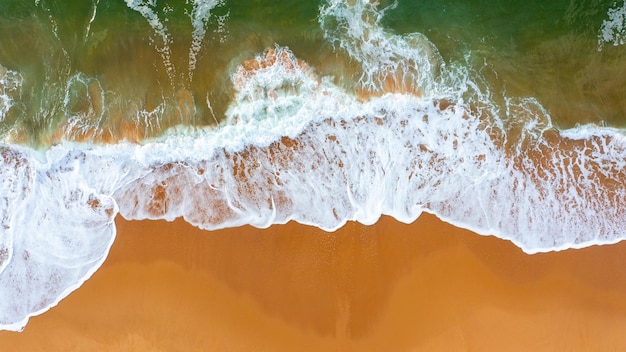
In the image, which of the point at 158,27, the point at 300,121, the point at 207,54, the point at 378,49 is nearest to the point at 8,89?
the point at 158,27

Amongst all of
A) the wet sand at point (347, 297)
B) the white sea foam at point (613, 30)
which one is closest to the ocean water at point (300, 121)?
the white sea foam at point (613, 30)

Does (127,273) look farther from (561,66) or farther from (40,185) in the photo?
(561,66)

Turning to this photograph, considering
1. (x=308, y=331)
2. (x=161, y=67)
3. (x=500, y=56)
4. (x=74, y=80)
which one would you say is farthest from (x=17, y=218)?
(x=500, y=56)

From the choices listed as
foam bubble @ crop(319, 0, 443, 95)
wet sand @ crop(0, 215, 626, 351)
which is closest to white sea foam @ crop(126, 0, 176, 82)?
foam bubble @ crop(319, 0, 443, 95)

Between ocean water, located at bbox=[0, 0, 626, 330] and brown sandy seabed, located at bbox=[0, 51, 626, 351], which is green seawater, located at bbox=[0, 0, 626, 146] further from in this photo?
brown sandy seabed, located at bbox=[0, 51, 626, 351]

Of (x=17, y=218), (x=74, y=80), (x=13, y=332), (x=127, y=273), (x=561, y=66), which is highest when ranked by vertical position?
(x=561, y=66)

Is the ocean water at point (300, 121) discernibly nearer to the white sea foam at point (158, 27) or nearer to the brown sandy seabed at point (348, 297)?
the white sea foam at point (158, 27)
